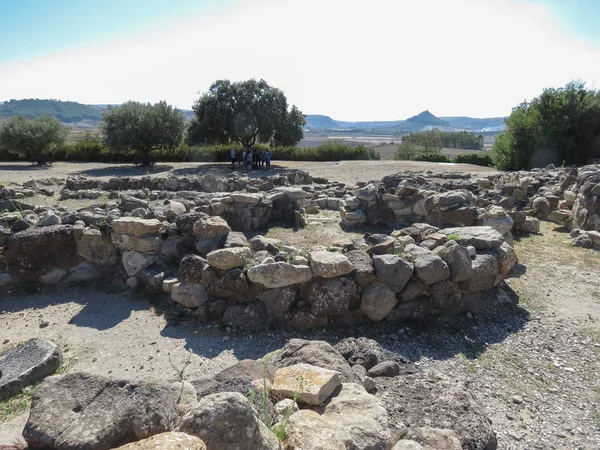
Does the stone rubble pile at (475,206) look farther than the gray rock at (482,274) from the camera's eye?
Yes

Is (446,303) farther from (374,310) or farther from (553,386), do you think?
(553,386)

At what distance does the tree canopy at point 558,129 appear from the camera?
81.6ft

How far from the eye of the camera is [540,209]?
13672 millimetres

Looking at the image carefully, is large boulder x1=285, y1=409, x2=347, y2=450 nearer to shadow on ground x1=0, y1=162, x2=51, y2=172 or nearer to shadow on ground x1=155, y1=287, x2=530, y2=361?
shadow on ground x1=155, y1=287, x2=530, y2=361

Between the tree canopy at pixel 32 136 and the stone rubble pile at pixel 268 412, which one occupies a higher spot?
the tree canopy at pixel 32 136

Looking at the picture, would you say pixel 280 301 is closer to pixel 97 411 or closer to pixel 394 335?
pixel 394 335

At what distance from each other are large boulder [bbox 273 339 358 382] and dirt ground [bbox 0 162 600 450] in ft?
Answer: 4.00

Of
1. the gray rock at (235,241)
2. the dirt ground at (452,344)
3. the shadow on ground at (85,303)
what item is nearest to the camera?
the dirt ground at (452,344)

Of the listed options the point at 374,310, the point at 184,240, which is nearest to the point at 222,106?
the point at 184,240

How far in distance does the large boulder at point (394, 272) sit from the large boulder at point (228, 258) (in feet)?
6.59

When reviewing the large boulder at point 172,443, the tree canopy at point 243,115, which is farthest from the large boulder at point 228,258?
the tree canopy at point 243,115

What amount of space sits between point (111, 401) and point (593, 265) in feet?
31.7

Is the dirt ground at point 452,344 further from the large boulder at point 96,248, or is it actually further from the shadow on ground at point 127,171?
the shadow on ground at point 127,171

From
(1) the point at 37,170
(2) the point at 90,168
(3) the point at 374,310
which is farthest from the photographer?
(2) the point at 90,168
